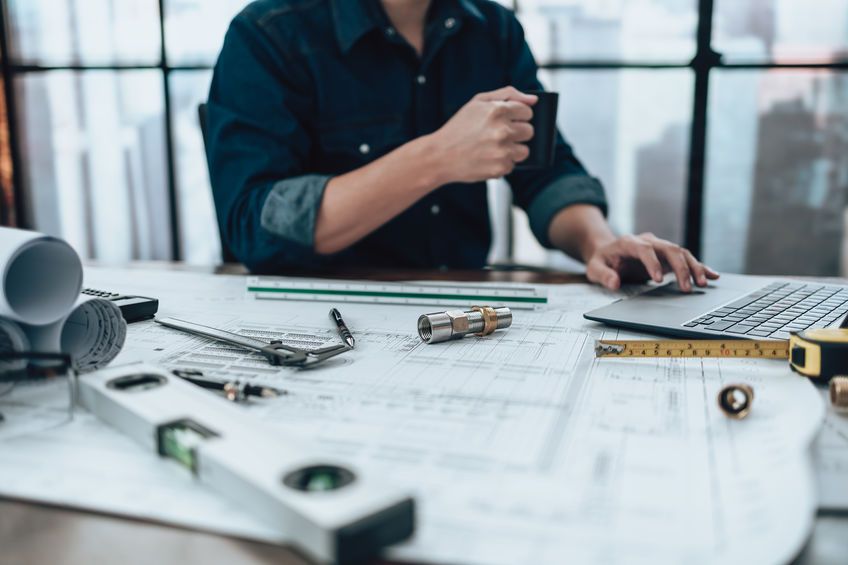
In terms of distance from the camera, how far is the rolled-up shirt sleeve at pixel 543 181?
143 centimetres

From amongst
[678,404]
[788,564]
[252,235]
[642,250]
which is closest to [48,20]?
[252,235]

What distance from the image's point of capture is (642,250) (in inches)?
42.6

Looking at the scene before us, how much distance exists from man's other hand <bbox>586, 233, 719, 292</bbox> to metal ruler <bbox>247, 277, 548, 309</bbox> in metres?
0.18

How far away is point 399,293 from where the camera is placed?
39.2 inches

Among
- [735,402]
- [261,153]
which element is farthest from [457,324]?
[261,153]

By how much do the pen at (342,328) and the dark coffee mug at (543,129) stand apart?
39 cm

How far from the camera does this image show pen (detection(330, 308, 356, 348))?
30.2 inches

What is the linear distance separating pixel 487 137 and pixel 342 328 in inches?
16.2

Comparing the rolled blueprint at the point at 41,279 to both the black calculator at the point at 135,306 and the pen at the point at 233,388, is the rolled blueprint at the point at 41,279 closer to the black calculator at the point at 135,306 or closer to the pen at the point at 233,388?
the pen at the point at 233,388

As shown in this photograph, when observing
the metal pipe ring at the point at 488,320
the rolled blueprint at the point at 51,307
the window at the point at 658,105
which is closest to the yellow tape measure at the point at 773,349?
the metal pipe ring at the point at 488,320

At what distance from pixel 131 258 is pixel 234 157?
5.07 feet

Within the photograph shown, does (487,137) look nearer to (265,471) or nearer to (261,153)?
(261,153)

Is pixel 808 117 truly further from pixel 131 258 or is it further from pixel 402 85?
pixel 131 258

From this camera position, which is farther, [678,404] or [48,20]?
[48,20]
